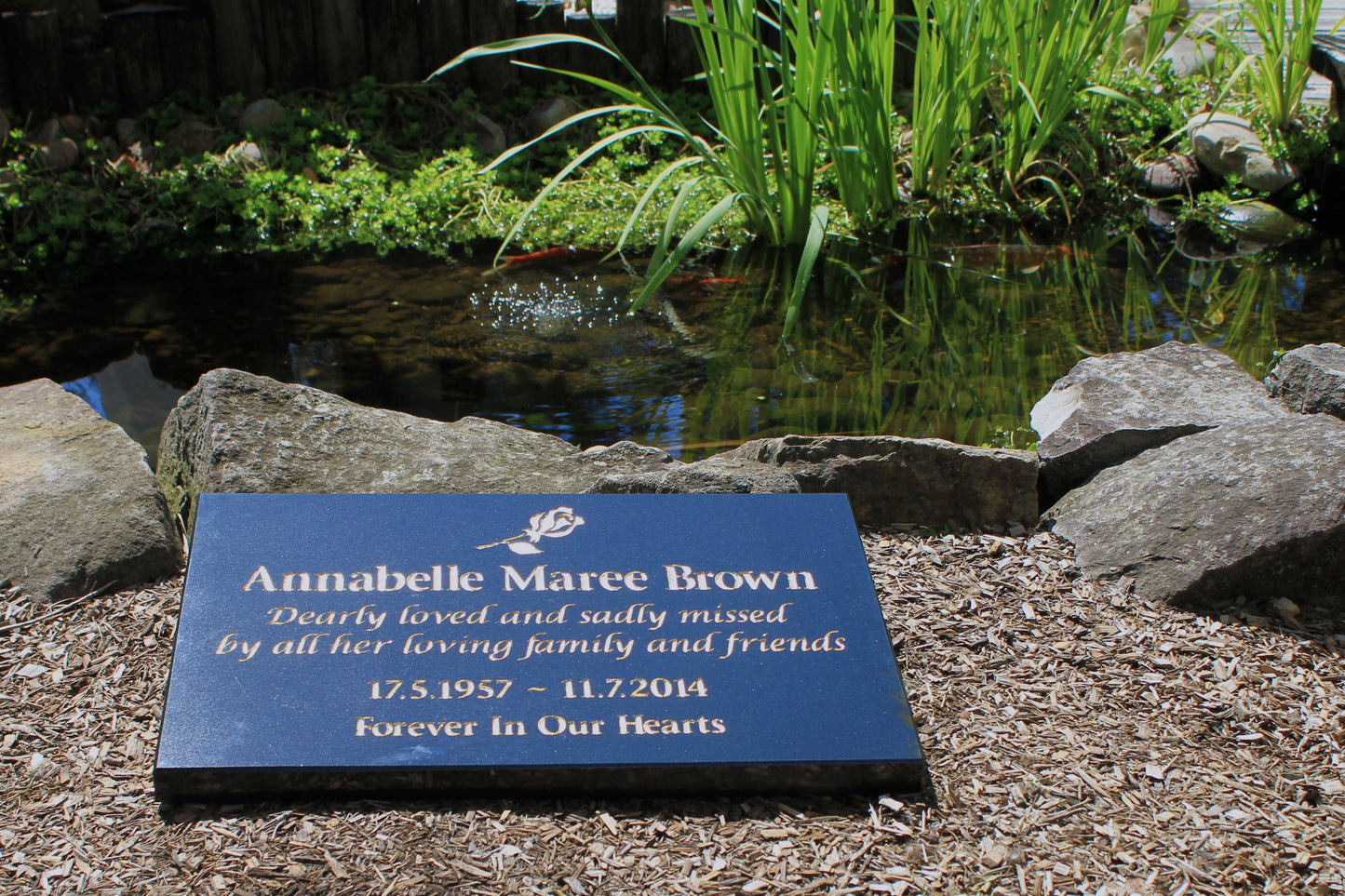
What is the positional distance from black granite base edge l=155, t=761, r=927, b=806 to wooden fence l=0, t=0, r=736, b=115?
4.84m

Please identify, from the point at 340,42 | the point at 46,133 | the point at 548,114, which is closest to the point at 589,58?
the point at 548,114

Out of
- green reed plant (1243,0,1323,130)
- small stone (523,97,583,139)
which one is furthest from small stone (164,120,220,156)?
green reed plant (1243,0,1323,130)

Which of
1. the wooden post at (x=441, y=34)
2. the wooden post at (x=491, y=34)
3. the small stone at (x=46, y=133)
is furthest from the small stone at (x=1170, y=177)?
the small stone at (x=46, y=133)

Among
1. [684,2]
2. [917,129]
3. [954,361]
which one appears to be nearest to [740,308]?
[954,361]

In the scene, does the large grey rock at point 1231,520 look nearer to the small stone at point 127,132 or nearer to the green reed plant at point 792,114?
the green reed plant at point 792,114

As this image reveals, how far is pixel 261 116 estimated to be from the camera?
5.39m

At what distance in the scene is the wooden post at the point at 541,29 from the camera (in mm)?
5797

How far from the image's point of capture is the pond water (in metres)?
3.31

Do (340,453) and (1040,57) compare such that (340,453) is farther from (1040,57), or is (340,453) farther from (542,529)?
(1040,57)

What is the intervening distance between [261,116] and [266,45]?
0.47 meters

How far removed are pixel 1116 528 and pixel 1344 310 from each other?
266 cm

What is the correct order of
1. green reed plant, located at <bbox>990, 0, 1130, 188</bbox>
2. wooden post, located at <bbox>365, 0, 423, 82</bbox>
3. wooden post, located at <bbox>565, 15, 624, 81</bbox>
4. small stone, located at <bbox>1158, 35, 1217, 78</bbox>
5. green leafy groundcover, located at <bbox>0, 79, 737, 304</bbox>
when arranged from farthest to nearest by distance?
small stone, located at <bbox>1158, 35, 1217, 78</bbox> < wooden post, located at <bbox>565, 15, 624, 81</bbox> < wooden post, located at <bbox>365, 0, 423, 82</bbox> < green leafy groundcover, located at <bbox>0, 79, 737, 304</bbox> < green reed plant, located at <bbox>990, 0, 1130, 188</bbox>

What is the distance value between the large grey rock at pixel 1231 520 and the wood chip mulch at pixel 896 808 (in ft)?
0.44

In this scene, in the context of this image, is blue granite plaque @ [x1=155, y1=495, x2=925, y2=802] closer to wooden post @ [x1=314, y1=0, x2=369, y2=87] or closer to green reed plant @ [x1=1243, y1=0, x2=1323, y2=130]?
wooden post @ [x1=314, y1=0, x2=369, y2=87]
